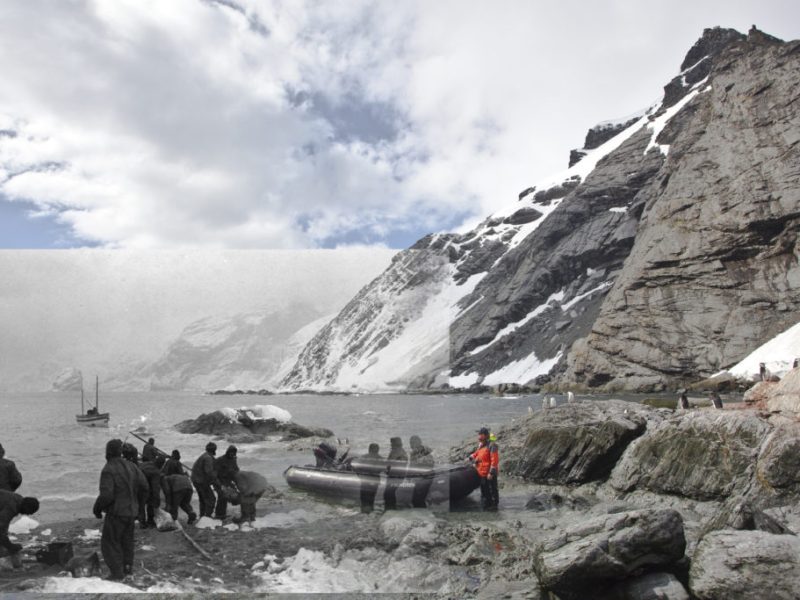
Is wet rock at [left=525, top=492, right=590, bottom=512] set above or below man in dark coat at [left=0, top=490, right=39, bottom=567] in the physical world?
below

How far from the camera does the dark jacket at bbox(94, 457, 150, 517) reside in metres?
8.85

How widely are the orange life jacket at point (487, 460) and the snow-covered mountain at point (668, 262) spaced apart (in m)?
66.6

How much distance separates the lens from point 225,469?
1524cm

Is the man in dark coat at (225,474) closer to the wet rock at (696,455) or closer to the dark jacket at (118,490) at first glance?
the dark jacket at (118,490)

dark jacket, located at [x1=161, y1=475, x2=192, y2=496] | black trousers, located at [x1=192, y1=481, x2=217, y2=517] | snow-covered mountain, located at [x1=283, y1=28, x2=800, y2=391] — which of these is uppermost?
snow-covered mountain, located at [x1=283, y1=28, x2=800, y2=391]

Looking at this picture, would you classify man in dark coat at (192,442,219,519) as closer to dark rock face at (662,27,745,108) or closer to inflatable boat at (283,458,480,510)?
inflatable boat at (283,458,480,510)

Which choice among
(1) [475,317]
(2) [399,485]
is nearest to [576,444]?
(2) [399,485]

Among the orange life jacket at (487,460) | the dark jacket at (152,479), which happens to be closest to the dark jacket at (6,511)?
the dark jacket at (152,479)

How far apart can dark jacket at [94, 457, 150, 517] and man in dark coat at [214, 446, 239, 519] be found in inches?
228

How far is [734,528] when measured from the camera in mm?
7980

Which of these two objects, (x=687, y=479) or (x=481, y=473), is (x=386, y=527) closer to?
(x=481, y=473)

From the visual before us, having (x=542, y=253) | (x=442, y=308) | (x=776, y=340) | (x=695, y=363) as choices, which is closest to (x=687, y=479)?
(x=776, y=340)

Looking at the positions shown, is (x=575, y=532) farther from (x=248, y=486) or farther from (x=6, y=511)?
(x=248, y=486)

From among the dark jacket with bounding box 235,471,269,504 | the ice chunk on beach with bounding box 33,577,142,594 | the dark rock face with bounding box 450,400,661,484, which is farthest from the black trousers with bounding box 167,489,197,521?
the dark rock face with bounding box 450,400,661,484
